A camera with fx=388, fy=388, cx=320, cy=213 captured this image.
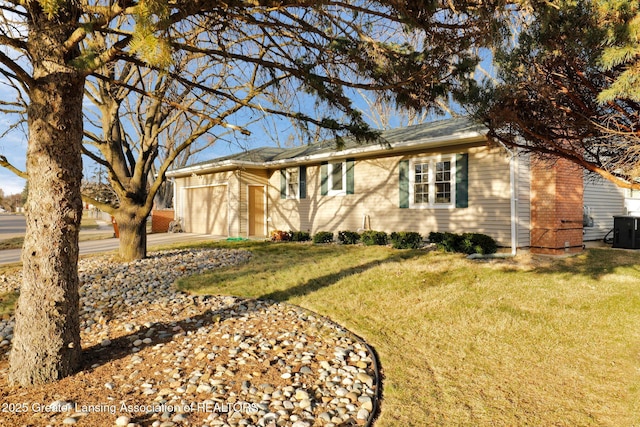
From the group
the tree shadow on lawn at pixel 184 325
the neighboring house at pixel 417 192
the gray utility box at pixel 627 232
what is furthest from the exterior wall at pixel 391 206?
the tree shadow on lawn at pixel 184 325

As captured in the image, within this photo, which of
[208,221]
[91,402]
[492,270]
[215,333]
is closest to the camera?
[91,402]

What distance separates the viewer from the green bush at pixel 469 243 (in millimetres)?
8711

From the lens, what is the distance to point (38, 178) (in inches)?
121

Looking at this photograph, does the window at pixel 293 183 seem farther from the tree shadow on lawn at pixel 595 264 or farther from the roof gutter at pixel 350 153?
the tree shadow on lawn at pixel 595 264

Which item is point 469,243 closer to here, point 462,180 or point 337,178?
point 462,180

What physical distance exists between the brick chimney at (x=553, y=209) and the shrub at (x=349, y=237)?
446 centimetres

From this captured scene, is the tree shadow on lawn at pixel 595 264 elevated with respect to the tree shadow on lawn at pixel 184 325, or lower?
elevated

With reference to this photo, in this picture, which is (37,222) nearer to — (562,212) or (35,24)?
(35,24)

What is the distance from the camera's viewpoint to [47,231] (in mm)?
3096

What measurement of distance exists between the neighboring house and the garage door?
4cm

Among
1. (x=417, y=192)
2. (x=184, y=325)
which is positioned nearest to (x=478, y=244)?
(x=417, y=192)

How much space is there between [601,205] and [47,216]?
43.9 feet

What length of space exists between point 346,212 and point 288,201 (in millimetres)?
2670

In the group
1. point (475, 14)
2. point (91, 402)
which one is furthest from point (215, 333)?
point (475, 14)
